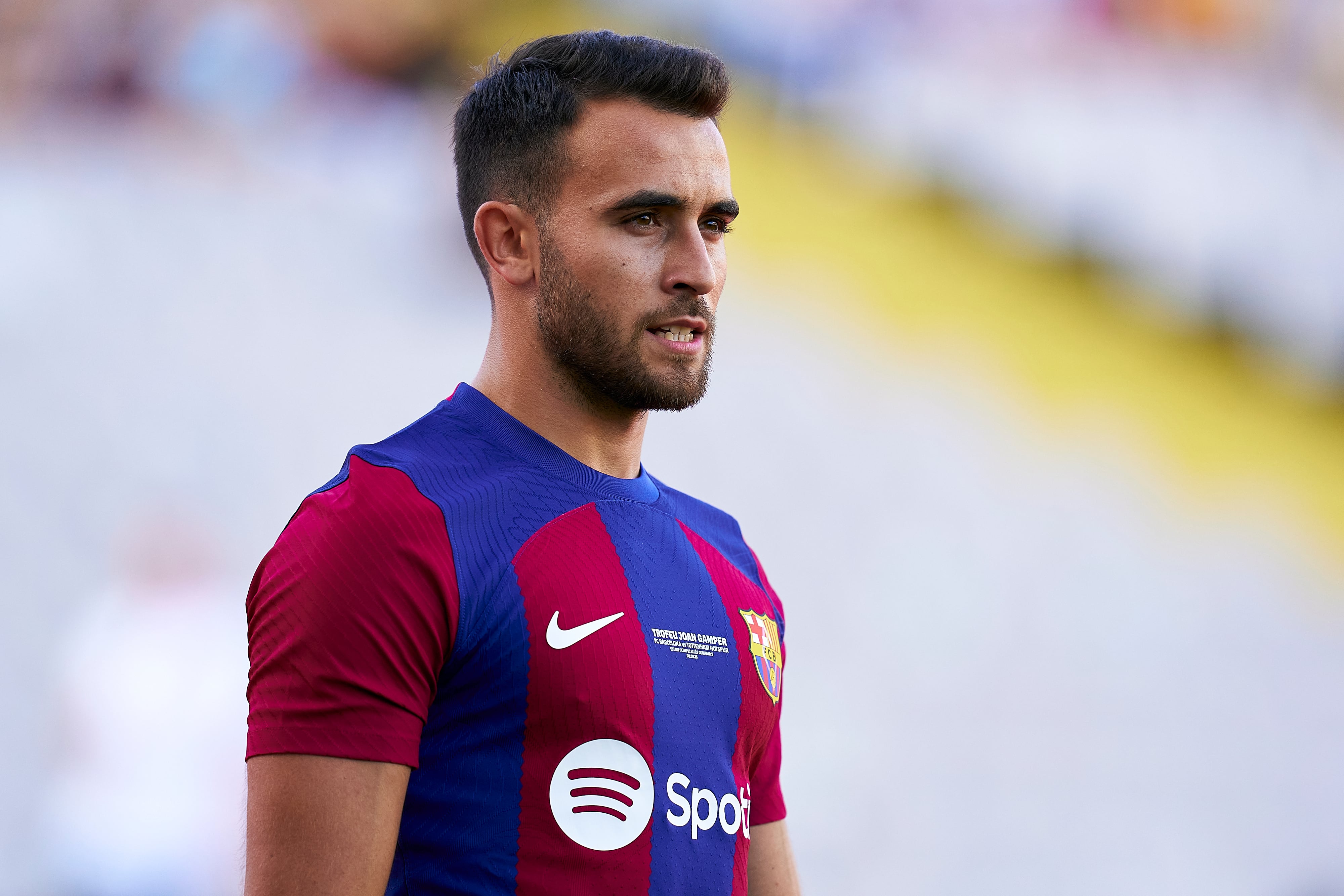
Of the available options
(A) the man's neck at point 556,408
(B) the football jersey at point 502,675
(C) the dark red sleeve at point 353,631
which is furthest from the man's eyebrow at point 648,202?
(C) the dark red sleeve at point 353,631

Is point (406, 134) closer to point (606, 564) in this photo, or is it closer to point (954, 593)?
point (954, 593)

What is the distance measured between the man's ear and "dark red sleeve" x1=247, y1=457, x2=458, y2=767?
42 centimetres

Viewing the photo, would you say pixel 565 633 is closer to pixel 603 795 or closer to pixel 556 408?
pixel 603 795

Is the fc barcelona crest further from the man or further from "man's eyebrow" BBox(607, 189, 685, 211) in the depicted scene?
"man's eyebrow" BBox(607, 189, 685, 211)

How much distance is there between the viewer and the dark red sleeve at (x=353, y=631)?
1.37 m

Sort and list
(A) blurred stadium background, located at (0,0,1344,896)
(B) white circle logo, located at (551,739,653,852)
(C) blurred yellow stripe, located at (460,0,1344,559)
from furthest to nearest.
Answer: (C) blurred yellow stripe, located at (460,0,1344,559) < (A) blurred stadium background, located at (0,0,1344,896) < (B) white circle logo, located at (551,739,653,852)

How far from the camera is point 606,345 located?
5.60ft

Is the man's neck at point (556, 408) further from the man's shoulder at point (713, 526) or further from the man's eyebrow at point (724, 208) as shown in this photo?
the man's eyebrow at point (724, 208)

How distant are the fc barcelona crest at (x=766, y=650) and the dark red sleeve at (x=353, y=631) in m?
0.48

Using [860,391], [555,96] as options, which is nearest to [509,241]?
[555,96]

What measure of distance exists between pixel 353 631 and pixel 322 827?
0.66 feet

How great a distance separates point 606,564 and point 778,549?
177 inches

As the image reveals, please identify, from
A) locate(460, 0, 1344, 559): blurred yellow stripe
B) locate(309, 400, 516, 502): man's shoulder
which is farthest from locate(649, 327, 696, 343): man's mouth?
locate(460, 0, 1344, 559): blurred yellow stripe

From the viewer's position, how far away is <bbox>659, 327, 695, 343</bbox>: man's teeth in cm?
171
